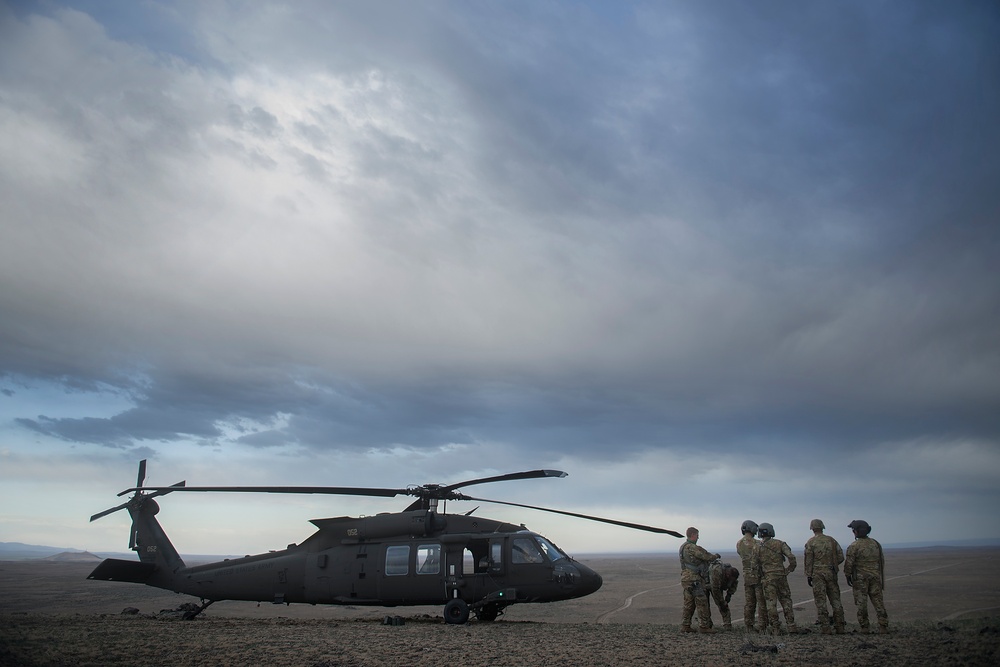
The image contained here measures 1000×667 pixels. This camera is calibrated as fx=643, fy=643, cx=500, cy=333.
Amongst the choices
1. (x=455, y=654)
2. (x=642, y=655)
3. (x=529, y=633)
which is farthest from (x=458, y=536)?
(x=642, y=655)

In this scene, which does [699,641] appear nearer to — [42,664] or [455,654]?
[455,654]

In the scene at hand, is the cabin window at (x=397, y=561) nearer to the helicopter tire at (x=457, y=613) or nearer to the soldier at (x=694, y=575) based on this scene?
the helicopter tire at (x=457, y=613)

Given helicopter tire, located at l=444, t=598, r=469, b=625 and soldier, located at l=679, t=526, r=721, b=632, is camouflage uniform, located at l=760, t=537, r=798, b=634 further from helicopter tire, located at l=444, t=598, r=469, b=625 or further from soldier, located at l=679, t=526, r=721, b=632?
helicopter tire, located at l=444, t=598, r=469, b=625

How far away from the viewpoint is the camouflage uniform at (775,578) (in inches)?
524

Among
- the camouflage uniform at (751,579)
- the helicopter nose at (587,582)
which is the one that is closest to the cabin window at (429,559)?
the helicopter nose at (587,582)

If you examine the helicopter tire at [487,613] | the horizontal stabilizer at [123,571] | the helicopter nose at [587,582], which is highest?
the horizontal stabilizer at [123,571]

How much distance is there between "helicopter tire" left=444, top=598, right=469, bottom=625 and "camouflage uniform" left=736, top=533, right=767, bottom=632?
262 inches

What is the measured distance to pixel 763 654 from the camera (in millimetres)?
10102

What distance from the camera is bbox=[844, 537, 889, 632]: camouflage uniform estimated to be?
13048 millimetres

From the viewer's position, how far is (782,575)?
13461mm

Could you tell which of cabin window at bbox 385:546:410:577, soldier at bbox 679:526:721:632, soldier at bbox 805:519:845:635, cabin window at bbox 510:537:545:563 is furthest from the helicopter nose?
soldier at bbox 805:519:845:635

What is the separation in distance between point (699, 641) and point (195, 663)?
8.63m

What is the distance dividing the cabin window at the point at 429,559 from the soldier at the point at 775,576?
8026 millimetres

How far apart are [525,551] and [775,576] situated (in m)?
6.12
